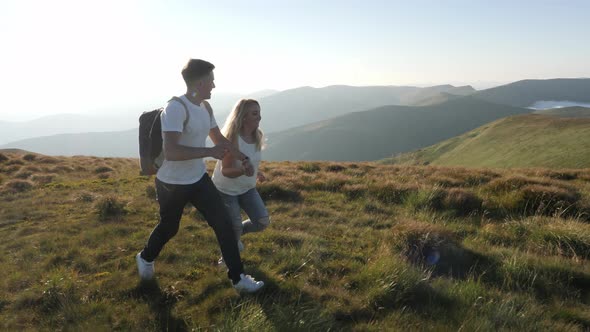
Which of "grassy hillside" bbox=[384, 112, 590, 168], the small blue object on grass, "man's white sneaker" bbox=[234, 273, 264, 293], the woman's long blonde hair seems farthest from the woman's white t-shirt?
"grassy hillside" bbox=[384, 112, 590, 168]

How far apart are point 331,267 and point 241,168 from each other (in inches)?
80.2

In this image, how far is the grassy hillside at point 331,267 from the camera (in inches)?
154

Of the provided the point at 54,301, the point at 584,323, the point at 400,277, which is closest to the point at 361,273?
the point at 400,277

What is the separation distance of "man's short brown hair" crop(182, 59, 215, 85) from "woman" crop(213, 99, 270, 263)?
958 mm

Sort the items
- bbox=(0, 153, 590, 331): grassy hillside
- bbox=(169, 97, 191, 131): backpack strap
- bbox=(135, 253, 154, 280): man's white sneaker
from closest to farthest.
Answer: bbox=(0, 153, 590, 331): grassy hillside
bbox=(169, 97, 191, 131): backpack strap
bbox=(135, 253, 154, 280): man's white sneaker

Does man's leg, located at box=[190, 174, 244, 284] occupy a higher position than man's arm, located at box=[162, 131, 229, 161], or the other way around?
man's arm, located at box=[162, 131, 229, 161]

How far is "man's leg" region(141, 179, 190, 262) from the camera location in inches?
170

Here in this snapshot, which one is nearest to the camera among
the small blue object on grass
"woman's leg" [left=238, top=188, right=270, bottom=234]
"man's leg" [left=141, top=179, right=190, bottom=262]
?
"man's leg" [left=141, top=179, right=190, bottom=262]


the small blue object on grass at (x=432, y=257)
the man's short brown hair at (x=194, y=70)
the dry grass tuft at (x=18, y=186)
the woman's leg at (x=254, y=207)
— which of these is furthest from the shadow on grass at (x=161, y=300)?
the dry grass tuft at (x=18, y=186)

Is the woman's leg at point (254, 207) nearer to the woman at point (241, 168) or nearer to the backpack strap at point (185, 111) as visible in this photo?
the woman at point (241, 168)

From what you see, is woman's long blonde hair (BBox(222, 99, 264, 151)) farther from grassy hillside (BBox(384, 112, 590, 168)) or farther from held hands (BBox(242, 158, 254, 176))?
grassy hillside (BBox(384, 112, 590, 168))

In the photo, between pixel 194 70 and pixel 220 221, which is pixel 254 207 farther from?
pixel 194 70

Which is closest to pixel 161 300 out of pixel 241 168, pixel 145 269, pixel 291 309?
pixel 145 269

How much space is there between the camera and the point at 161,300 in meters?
4.52
